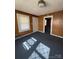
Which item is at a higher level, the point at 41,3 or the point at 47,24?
the point at 41,3

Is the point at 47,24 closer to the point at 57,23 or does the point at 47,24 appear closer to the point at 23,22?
the point at 57,23

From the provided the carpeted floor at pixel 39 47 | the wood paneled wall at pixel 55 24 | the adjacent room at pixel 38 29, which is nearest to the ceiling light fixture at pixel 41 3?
the adjacent room at pixel 38 29

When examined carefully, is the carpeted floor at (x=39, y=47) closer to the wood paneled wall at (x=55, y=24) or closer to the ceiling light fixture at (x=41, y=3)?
the wood paneled wall at (x=55, y=24)

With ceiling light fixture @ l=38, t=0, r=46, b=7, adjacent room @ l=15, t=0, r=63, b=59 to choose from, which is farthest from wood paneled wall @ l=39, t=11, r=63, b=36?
ceiling light fixture @ l=38, t=0, r=46, b=7

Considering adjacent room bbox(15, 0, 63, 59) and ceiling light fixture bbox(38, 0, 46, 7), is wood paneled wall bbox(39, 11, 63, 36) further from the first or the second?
ceiling light fixture bbox(38, 0, 46, 7)

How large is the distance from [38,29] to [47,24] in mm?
115

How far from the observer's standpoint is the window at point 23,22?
85 cm

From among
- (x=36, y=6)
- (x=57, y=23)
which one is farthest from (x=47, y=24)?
(x=36, y=6)

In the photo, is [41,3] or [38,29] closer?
[41,3]

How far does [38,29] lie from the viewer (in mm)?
934
